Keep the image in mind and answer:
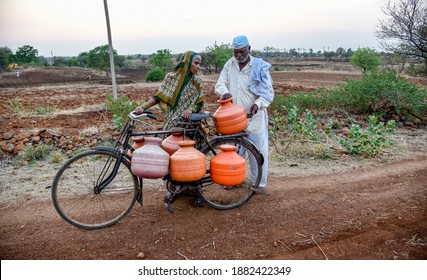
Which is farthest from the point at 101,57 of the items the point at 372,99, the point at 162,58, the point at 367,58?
the point at 372,99

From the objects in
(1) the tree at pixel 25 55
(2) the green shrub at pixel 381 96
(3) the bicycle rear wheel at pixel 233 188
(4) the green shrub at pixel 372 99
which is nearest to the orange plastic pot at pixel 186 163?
(3) the bicycle rear wheel at pixel 233 188

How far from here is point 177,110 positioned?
339cm

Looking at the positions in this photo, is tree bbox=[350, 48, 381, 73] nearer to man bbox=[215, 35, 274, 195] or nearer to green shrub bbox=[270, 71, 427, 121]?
green shrub bbox=[270, 71, 427, 121]

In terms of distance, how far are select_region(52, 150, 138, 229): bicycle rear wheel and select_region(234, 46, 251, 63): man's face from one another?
152 centimetres

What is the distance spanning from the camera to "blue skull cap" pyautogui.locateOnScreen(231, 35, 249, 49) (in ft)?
10.9

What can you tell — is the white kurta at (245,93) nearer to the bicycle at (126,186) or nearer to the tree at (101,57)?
the bicycle at (126,186)

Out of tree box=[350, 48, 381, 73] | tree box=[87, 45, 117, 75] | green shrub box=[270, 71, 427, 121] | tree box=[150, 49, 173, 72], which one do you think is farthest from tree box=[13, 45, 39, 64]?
green shrub box=[270, 71, 427, 121]

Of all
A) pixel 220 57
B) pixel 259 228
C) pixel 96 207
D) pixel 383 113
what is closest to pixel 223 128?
pixel 259 228

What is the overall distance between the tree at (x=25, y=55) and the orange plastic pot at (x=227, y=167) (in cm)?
4767

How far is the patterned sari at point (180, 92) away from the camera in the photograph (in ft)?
10.8

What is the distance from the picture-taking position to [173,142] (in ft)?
10.5

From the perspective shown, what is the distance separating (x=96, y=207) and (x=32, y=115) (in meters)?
7.34

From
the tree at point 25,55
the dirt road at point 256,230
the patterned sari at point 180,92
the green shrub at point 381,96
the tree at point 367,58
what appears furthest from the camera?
the tree at point 25,55

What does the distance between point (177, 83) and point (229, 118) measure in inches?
24.3
